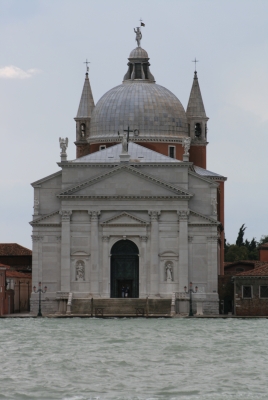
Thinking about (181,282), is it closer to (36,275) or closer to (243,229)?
(36,275)

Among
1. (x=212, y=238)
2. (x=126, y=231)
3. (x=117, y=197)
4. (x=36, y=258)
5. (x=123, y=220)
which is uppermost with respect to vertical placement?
(x=117, y=197)

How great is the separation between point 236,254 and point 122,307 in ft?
131

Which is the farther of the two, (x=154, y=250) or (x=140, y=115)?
(x=140, y=115)

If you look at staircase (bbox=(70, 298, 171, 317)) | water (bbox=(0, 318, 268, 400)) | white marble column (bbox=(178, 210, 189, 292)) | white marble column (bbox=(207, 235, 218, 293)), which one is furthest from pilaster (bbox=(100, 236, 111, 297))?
water (bbox=(0, 318, 268, 400))

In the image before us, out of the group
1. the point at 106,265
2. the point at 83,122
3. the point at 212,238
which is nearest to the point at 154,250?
the point at 106,265

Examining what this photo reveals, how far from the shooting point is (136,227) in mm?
77562

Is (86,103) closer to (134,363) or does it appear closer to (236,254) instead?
(236,254)

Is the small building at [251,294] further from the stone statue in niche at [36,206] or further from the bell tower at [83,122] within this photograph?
the bell tower at [83,122]

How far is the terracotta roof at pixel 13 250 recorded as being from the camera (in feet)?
306

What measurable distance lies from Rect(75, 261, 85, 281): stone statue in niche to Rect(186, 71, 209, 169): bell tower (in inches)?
677

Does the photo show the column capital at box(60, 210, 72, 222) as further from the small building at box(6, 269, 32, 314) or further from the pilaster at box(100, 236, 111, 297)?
the small building at box(6, 269, 32, 314)

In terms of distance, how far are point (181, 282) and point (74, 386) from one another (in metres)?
40.9

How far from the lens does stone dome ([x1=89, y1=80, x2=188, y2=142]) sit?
3504 inches

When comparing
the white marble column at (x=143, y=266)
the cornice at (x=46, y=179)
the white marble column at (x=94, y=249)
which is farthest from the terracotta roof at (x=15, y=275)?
the white marble column at (x=143, y=266)
